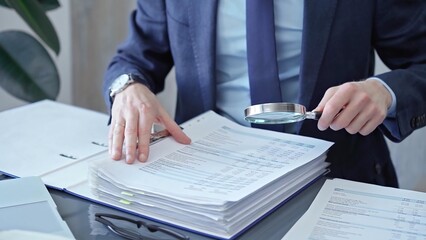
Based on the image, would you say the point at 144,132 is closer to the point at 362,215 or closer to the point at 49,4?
the point at 362,215

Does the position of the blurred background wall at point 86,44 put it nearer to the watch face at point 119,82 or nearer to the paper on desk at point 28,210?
the watch face at point 119,82

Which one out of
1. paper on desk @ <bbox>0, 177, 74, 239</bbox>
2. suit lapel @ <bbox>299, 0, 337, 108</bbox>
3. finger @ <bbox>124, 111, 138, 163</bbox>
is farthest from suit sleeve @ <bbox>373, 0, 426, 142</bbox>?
paper on desk @ <bbox>0, 177, 74, 239</bbox>

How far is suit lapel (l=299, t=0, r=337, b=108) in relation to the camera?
3.88 feet

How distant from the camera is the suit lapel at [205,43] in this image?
1263 mm

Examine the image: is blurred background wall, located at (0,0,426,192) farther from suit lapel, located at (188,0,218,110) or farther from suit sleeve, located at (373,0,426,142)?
suit sleeve, located at (373,0,426,142)

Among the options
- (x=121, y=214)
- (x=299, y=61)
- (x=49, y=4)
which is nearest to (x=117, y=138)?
(x=121, y=214)

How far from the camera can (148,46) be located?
137 centimetres

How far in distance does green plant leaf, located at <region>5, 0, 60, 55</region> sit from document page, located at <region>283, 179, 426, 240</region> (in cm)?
114

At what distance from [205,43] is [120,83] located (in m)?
0.20

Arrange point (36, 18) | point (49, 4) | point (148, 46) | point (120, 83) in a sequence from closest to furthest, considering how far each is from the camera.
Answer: point (120, 83)
point (148, 46)
point (36, 18)
point (49, 4)

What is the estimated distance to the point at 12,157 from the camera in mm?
1087

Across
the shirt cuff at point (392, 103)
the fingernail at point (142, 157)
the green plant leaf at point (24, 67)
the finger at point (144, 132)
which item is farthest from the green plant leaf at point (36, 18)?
the shirt cuff at point (392, 103)

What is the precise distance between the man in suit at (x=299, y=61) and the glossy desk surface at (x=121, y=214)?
18cm

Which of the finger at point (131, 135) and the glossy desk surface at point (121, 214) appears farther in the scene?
the finger at point (131, 135)
